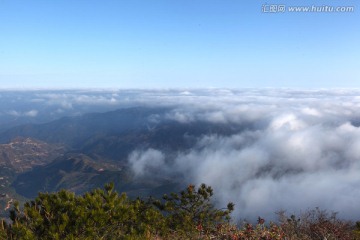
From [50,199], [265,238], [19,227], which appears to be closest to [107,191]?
[50,199]

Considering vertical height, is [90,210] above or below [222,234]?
above

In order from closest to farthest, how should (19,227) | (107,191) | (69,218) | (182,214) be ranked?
(19,227) < (69,218) < (107,191) < (182,214)

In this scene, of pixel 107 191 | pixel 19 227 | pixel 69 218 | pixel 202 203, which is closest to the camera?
pixel 19 227

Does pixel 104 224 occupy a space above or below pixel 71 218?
below

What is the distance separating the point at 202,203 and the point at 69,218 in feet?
37.0

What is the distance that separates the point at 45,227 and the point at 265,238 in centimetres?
698

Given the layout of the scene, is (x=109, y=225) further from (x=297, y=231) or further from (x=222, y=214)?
(x=222, y=214)

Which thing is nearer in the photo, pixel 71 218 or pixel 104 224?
pixel 71 218

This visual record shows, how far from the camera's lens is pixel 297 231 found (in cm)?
1169

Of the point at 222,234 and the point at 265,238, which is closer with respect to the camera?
the point at 265,238

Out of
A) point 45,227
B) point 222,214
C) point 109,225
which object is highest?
point 45,227

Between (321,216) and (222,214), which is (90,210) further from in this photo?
(222,214)

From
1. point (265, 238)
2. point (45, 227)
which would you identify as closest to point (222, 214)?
point (265, 238)

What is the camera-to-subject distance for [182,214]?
19922mm
